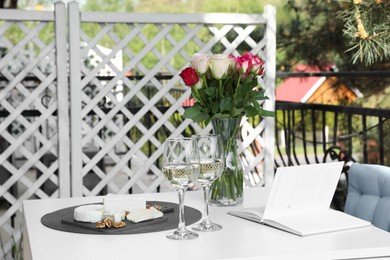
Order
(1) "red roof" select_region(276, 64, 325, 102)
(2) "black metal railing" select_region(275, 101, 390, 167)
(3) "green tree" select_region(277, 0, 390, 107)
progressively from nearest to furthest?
1. (2) "black metal railing" select_region(275, 101, 390, 167)
2. (3) "green tree" select_region(277, 0, 390, 107)
3. (1) "red roof" select_region(276, 64, 325, 102)

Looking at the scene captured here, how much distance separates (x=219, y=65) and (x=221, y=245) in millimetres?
460

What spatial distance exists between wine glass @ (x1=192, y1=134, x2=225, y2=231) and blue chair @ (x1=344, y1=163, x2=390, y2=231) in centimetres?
45

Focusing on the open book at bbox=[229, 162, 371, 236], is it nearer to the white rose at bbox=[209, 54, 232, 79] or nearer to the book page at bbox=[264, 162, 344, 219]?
the book page at bbox=[264, 162, 344, 219]

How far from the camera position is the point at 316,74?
4.00 metres

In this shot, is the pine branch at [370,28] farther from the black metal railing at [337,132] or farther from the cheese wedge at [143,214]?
the cheese wedge at [143,214]

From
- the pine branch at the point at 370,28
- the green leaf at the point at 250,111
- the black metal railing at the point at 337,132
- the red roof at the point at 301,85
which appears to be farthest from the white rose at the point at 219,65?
the red roof at the point at 301,85

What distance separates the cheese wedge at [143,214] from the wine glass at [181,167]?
0.39ft

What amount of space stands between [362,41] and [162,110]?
114 centimetres

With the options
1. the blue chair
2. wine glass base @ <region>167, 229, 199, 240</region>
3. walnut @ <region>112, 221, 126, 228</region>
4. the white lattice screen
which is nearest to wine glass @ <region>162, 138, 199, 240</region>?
wine glass base @ <region>167, 229, 199, 240</region>

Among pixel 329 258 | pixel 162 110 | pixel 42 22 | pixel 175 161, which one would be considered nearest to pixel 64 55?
pixel 42 22

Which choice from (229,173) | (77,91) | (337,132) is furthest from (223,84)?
(337,132)

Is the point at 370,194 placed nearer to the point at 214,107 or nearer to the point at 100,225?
the point at 214,107

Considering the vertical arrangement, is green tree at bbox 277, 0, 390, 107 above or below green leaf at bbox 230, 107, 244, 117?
above

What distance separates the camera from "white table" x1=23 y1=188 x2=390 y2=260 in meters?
1.33
